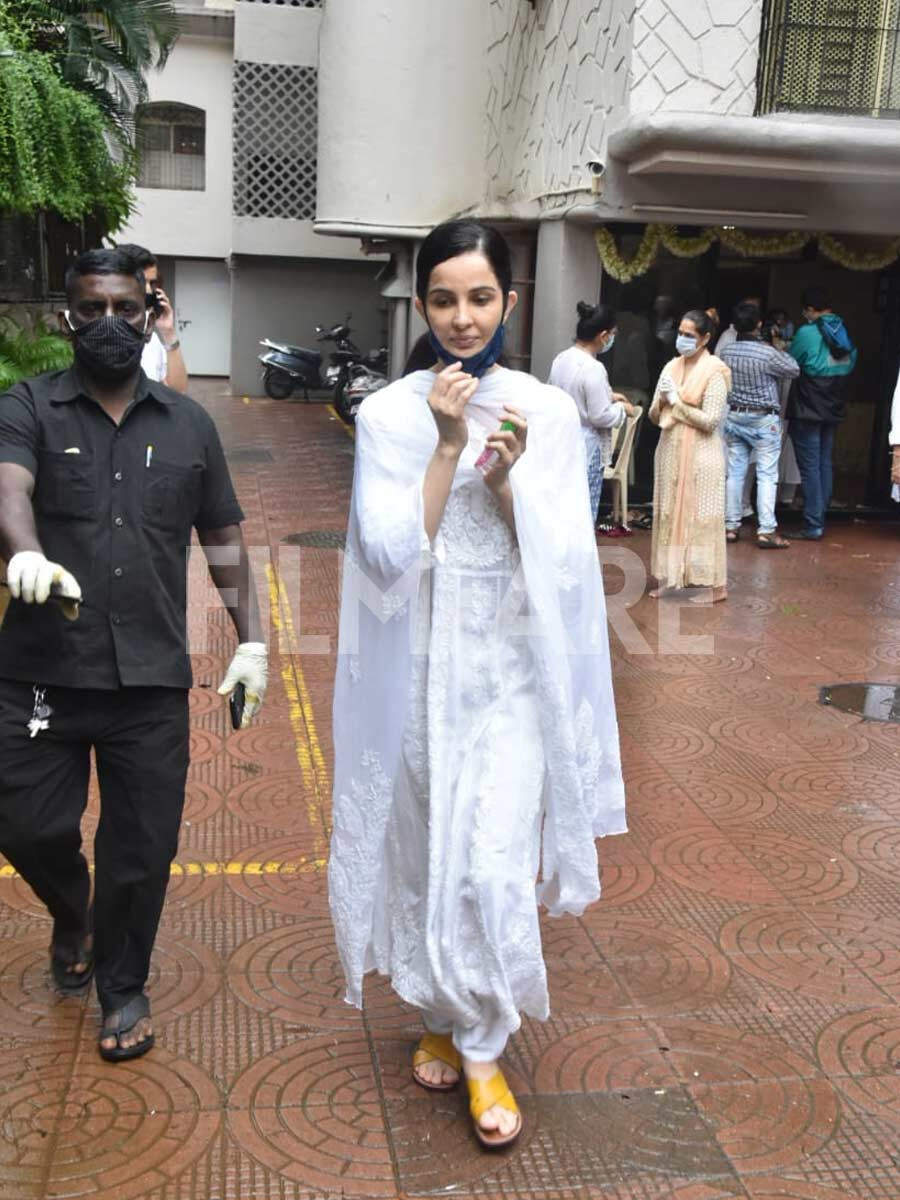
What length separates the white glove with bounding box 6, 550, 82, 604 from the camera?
2.70m

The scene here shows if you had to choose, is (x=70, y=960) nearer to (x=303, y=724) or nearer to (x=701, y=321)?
(x=303, y=724)

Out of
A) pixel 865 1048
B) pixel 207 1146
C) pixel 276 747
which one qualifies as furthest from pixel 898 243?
pixel 207 1146

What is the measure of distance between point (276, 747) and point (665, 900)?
Answer: 6.68 ft

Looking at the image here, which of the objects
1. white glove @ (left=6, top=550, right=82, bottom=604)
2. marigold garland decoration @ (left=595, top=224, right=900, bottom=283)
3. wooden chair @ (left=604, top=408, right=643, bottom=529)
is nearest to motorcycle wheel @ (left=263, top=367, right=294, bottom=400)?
marigold garland decoration @ (left=595, top=224, right=900, bottom=283)

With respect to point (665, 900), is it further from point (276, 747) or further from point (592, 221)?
point (592, 221)

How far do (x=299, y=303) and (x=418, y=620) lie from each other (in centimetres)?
2023

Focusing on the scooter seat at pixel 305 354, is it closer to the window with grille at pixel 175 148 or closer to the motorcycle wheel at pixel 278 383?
the motorcycle wheel at pixel 278 383

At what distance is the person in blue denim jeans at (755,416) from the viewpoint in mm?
9891

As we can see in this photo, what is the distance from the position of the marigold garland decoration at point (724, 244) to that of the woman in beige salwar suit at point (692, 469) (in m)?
2.41

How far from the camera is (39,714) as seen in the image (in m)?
3.17

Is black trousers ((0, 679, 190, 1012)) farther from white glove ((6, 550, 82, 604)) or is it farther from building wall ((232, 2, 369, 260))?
building wall ((232, 2, 369, 260))

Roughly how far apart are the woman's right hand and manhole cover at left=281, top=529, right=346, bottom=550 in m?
7.26

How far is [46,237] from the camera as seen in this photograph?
32.1 ft

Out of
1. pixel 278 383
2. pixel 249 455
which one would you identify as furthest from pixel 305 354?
pixel 249 455
